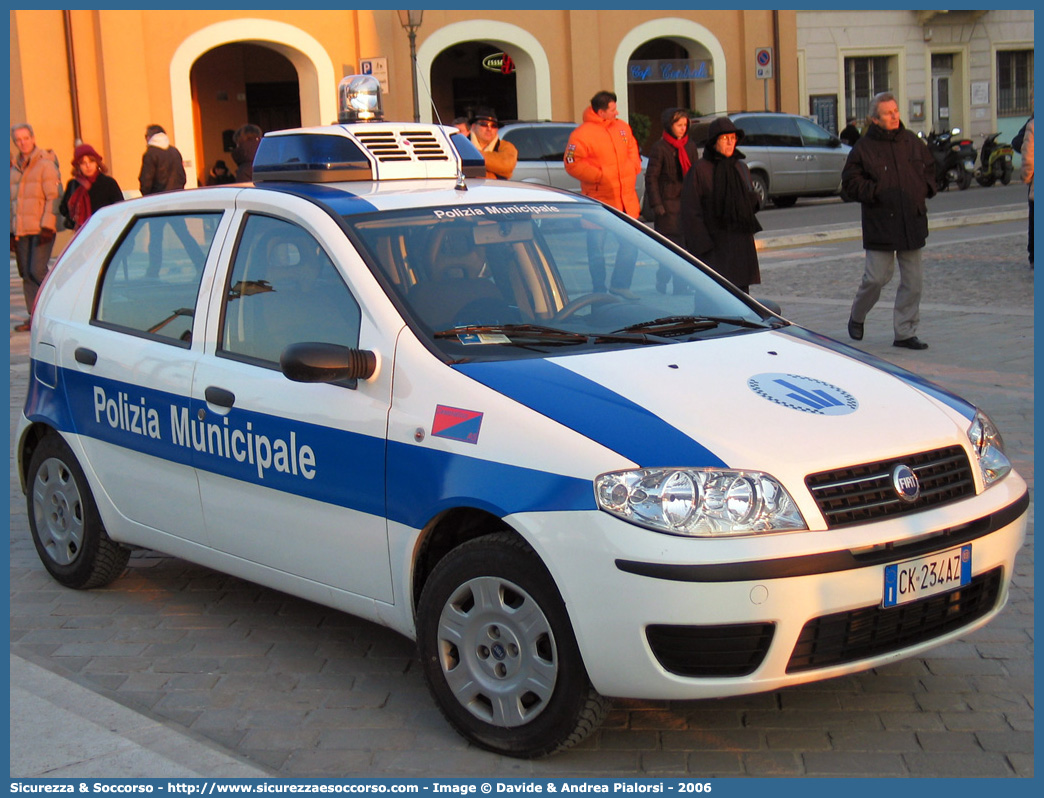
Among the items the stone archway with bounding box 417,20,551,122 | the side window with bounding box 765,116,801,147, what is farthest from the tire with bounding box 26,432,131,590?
the stone archway with bounding box 417,20,551,122

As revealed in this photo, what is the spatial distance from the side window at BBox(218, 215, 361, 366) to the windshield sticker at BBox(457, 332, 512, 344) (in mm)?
351

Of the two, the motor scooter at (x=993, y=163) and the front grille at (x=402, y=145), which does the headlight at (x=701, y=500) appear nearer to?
the front grille at (x=402, y=145)

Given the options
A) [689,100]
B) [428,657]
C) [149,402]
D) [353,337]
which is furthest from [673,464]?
[689,100]

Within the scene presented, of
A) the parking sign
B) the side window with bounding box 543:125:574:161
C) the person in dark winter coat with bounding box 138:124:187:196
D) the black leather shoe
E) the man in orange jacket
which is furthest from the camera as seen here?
the parking sign

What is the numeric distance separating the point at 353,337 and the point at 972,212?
18.8 metres

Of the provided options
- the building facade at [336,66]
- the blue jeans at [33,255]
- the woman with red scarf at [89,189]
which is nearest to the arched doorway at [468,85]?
the building facade at [336,66]

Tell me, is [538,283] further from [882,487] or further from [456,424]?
[882,487]

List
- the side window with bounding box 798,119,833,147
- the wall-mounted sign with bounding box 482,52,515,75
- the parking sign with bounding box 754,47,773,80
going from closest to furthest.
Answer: the side window with bounding box 798,119,833,147 < the parking sign with bounding box 754,47,773,80 < the wall-mounted sign with bounding box 482,52,515,75

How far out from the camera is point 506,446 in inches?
140

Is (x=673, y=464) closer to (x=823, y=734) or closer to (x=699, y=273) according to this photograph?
(x=823, y=734)

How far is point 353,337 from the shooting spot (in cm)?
412

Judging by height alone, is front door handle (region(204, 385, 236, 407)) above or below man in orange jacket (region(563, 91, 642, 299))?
below

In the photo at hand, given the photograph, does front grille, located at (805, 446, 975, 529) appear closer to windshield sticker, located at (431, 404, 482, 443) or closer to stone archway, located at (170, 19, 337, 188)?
windshield sticker, located at (431, 404, 482, 443)

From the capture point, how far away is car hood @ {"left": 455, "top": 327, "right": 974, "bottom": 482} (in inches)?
135
